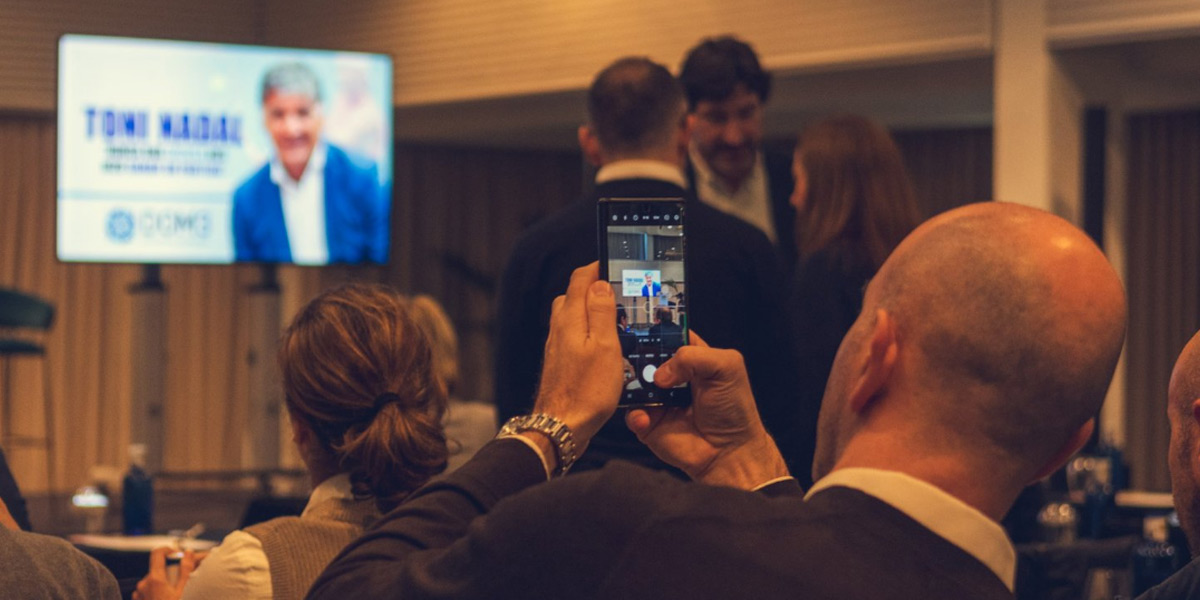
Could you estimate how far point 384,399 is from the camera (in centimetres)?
173

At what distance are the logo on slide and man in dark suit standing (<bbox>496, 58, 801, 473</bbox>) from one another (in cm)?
366

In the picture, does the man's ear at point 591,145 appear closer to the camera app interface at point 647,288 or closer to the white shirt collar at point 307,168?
the camera app interface at point 647,288

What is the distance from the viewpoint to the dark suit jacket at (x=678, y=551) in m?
0.92

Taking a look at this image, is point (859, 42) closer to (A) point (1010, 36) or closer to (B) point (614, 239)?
(A) point (1010, 36)

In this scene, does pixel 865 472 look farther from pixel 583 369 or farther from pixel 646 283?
pixel 646 283

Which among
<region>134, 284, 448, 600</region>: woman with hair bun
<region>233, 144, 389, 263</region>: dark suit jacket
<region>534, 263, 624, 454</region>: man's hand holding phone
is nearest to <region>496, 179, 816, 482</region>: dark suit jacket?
<region>134, 284, 448, 600</region>: woman with hair bun

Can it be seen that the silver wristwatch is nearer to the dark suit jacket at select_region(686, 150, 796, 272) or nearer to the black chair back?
the dark suit jacket at select_region(686, 150, 796, 272)

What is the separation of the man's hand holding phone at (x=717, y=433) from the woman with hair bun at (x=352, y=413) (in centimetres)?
57

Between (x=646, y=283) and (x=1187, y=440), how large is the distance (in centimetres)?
69

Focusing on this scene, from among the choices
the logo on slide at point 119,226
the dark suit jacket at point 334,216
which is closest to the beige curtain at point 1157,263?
the dark suit jacket at point 334,216

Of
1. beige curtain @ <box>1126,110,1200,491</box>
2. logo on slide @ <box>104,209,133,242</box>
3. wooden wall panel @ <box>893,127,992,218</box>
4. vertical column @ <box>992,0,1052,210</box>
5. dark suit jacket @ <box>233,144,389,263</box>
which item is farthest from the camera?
wooden wall panel @ <box>893,127,992,218</box>

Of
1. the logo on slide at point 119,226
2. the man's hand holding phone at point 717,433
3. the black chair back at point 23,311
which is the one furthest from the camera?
the black chair back at point 23,311

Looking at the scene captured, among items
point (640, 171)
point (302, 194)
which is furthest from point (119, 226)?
point (640, 171)

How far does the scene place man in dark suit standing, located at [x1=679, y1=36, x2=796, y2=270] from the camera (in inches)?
125
